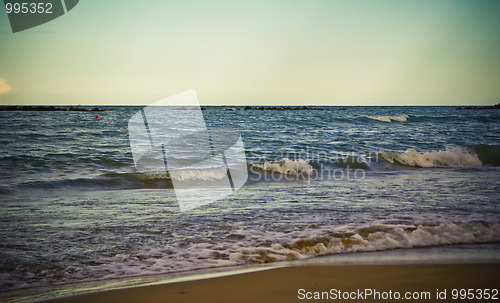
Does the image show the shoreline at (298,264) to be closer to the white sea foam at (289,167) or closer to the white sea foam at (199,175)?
the white sea foam at (199,175)

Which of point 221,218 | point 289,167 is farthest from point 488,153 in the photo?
point 221,218

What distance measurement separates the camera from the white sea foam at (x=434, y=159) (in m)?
13.7

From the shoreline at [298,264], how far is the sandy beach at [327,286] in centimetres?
10

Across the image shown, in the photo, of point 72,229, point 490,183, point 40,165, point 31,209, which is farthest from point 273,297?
point 40,165

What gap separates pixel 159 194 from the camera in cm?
826

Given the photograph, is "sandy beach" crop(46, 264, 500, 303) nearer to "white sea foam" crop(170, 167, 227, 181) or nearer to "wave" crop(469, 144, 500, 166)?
"white sea foam" crop(170, 167, 227, 181)

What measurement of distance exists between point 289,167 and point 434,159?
20.8 feet

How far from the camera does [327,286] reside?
11.0 ft

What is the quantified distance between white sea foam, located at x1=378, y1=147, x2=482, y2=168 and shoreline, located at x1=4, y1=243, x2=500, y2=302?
9.66 meters

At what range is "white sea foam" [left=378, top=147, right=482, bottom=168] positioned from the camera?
13695 millimetres

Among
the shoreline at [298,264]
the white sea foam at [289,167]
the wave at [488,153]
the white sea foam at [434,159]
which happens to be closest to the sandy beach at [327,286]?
the shoreline at [298,264]

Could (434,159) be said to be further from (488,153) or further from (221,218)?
(221,218)

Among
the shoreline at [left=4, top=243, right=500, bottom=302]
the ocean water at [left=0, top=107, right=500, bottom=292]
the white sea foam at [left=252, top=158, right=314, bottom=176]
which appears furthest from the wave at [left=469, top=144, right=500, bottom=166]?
the shoreline at [left=4, top=243, right=500, bottom=302]

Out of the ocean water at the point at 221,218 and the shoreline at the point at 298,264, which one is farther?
the ocean water at the point at 221,218
